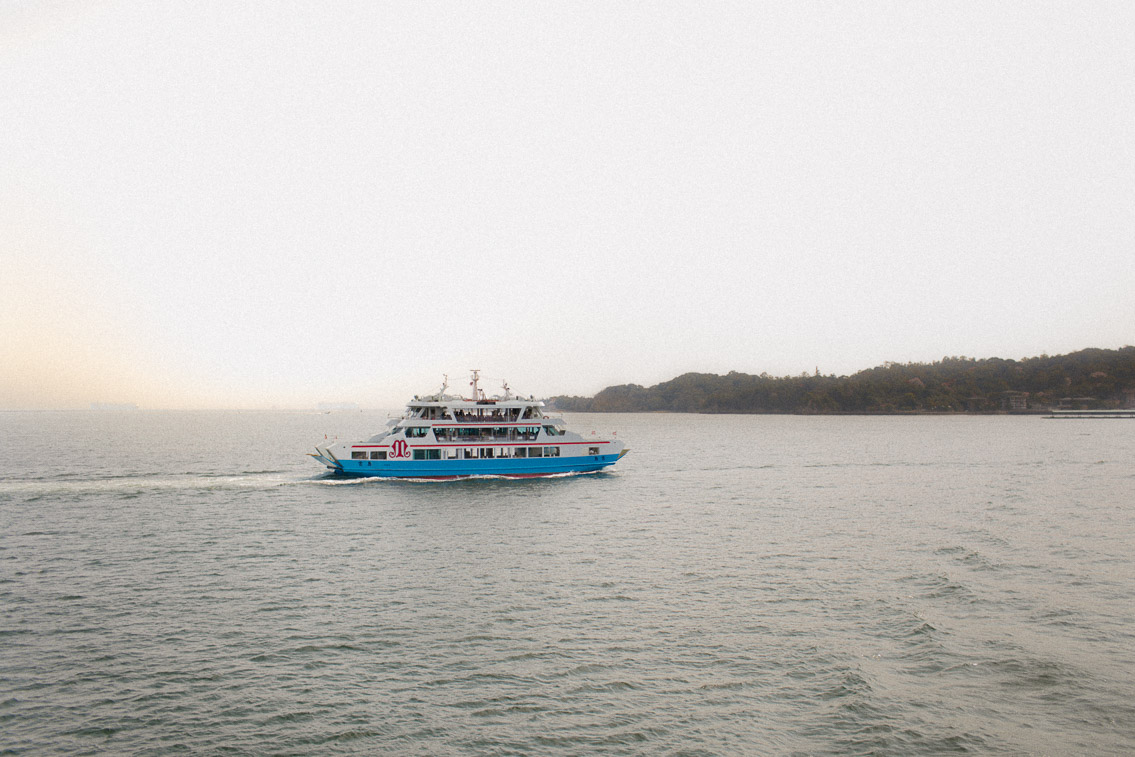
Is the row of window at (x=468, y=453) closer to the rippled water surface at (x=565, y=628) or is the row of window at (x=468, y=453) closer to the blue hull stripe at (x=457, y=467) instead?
the blue hull stripe at (x=457, y=467)

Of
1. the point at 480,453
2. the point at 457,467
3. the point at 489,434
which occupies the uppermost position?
the point at 489,434

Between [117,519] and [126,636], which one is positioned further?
[117,519]

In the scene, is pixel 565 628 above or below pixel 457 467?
below

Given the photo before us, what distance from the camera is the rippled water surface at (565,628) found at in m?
16.6

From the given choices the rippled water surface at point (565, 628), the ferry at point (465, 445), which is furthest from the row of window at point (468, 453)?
the rippled water surface at point (565, 628)

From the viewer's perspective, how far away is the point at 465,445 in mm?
67625

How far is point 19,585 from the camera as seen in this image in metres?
29.9

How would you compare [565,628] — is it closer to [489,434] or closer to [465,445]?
[465,445]

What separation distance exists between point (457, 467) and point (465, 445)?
242 centimetres

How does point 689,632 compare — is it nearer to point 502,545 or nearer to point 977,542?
point 502,545

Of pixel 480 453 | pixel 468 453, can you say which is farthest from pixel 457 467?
pixel 480 453

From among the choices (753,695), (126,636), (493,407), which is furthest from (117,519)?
(753,695)

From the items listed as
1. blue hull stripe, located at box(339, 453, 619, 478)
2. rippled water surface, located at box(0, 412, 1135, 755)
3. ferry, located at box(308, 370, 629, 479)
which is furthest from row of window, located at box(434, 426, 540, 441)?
rippled water surface, located at box(0, 412, 1135, 755)

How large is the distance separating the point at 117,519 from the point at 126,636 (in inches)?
1127
